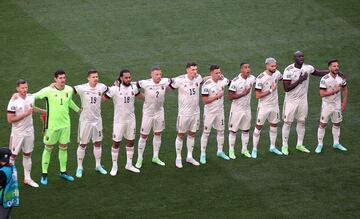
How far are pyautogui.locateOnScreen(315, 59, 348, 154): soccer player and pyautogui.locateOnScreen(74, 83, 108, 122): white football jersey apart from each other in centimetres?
558

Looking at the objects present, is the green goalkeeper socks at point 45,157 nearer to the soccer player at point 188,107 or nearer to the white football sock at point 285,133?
the soccer player at point 188,107

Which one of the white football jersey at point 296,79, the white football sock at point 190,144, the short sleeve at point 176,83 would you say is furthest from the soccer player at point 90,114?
the white football jersey at point 296,79

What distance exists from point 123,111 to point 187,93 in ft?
5.36

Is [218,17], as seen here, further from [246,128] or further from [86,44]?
[246,128]

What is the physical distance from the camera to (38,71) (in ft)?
83.5

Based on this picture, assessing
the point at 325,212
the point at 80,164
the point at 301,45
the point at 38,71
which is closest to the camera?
the point at 325,212

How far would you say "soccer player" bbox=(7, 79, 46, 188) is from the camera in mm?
19750

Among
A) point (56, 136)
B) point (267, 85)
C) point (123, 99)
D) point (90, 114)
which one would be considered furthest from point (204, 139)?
point (56, 136)

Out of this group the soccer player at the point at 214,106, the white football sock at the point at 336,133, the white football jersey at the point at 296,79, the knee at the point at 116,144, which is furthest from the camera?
the white football sock at the point at 336,133

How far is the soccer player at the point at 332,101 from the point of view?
22312mm

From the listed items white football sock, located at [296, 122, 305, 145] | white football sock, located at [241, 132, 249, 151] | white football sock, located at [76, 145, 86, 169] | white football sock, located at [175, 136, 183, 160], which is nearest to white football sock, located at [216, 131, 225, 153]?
white football sock, located at [241, 132, 249, 151]

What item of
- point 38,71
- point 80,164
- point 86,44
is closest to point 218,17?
point 86,44

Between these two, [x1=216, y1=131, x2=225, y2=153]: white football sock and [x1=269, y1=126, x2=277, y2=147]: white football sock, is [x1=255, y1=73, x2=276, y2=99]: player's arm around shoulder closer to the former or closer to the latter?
[x1=269, y1=126, x2=277, y2=147]: white football sock

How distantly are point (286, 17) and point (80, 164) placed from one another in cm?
1082
